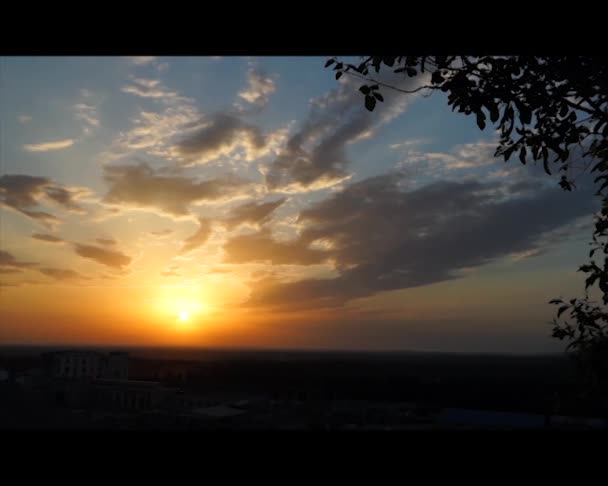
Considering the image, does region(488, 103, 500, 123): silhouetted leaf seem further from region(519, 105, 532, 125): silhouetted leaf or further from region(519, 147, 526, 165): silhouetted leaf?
region(519, 147, 526, 165): silhouetted leaf

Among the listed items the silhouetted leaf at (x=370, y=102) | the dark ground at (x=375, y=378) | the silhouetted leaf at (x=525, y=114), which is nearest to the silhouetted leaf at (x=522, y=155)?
the silhouetted leaf at (x=525, y=114)

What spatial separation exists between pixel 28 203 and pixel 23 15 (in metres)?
2.19

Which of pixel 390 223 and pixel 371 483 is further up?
pixel 390 223

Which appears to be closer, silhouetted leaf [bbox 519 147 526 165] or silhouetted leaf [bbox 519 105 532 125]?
silhouetted leaf [bbox 519 105 532 125]

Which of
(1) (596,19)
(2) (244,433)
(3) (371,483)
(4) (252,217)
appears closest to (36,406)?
(2) (244,433)

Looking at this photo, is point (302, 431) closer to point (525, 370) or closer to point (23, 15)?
point (23, 15)

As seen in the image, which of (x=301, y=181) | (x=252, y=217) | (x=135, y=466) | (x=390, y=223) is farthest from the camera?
(x=390, y=223)

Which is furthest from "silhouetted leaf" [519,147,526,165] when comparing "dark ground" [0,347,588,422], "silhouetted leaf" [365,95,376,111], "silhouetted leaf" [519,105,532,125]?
"dark ground" [0,347,588,422]

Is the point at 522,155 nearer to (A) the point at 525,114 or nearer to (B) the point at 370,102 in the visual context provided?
(A) the point at 525,114

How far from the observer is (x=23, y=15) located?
3.06ft

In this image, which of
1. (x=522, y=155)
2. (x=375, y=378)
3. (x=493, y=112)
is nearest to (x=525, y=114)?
(x=493, y=112)

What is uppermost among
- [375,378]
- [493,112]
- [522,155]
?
[493,112]

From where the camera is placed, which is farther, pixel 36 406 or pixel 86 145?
pixel 86 145

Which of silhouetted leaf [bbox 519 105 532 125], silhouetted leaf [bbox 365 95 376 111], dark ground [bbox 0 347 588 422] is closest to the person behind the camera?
dark ground [bbox 0 347 588 422]
